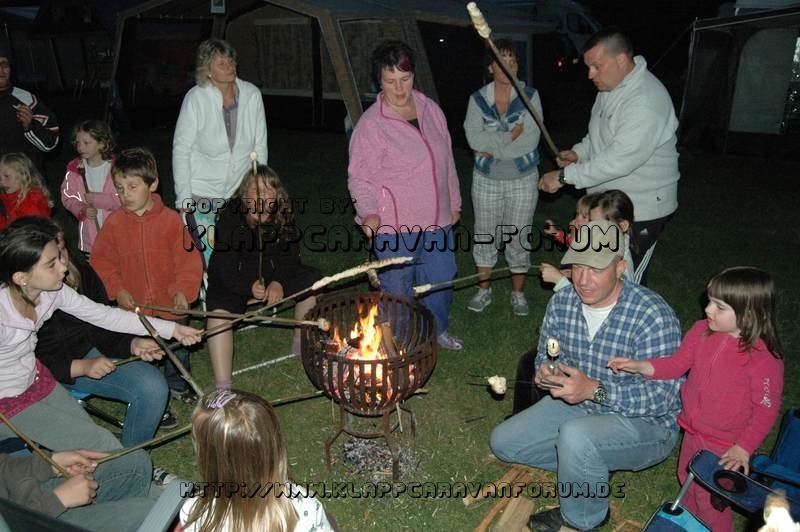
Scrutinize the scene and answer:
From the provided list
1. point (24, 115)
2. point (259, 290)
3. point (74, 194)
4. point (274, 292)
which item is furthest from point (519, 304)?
point (24, 115)

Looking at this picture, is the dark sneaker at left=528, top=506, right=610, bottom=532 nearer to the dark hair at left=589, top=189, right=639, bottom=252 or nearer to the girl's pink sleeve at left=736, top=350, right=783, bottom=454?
the girl's pink sleeve at left=736, top=350, right=783, bottom=454

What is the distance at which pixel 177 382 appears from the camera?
452 cm

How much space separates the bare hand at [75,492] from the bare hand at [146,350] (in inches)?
38.9

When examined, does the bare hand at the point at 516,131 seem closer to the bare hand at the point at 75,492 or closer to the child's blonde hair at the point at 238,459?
the child's blonde hair at the point at 238,459

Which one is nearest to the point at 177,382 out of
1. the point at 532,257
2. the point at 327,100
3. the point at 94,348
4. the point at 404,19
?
the point at 94,348

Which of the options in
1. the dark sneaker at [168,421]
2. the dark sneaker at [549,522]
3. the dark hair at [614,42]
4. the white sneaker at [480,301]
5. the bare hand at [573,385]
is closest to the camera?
the bare hand at [573,385]

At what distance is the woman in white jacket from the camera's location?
4.60 metres

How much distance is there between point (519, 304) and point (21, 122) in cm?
464

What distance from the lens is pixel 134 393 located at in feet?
11.6

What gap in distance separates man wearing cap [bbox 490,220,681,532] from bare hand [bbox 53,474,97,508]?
211 cm

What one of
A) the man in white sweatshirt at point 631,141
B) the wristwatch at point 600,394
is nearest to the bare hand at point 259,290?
the man in white sweatshirt at point 631,141

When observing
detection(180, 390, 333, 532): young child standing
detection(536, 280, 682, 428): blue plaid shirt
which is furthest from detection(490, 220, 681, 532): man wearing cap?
detection(180, 390, 333, 532): young child standing

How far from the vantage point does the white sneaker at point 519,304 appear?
554 cm

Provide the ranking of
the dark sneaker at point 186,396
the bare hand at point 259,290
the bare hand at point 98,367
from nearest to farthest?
1. the bare hand at point 98,367
2. the bare hand at point 259,290
3. the dark sneaker at point 186,396
